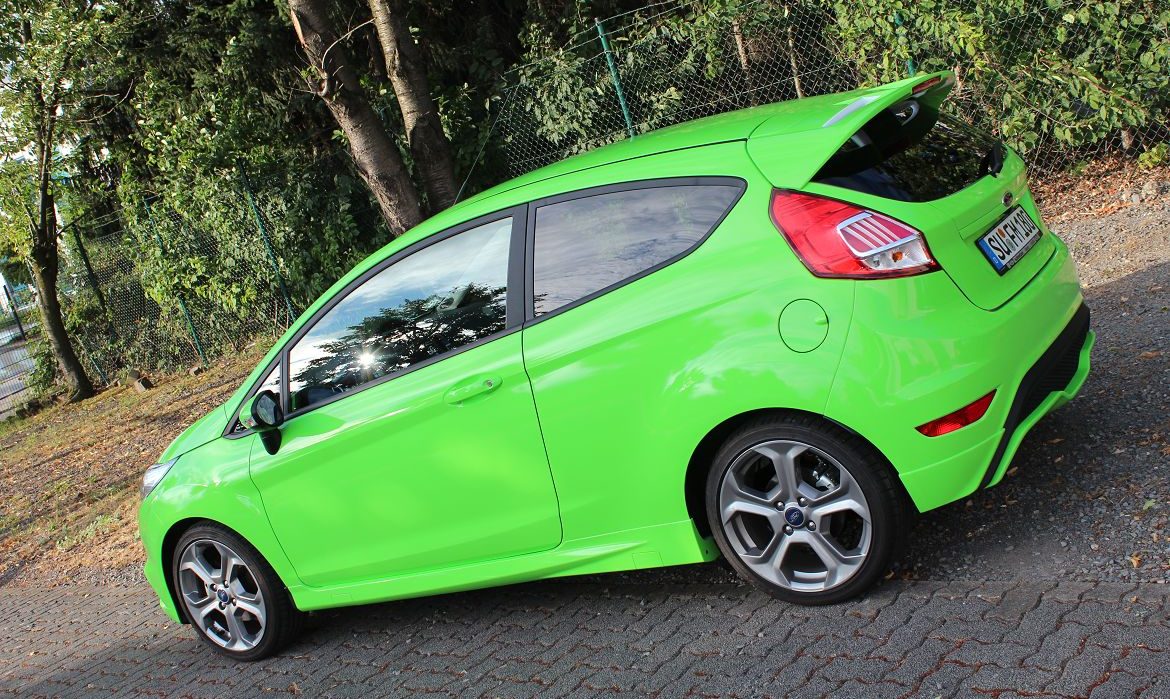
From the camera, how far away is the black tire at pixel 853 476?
327 centimetres

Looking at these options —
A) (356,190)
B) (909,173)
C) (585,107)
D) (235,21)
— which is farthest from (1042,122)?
(235,21)

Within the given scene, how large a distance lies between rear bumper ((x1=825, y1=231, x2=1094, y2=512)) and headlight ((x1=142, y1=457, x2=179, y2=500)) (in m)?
3.24

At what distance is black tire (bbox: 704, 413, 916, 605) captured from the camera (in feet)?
10.7

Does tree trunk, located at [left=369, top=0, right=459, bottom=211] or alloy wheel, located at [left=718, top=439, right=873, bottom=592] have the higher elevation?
tree trunk, located at [left=369, top=0, right=459, bottom=211]

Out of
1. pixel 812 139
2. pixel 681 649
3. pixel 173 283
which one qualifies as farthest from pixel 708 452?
pixel 173 283

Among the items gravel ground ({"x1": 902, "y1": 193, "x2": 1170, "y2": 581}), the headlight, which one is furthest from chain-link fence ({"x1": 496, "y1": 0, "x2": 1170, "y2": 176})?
the headlight

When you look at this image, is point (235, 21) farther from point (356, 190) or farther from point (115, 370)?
point (115, 370)

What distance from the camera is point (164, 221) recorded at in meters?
14.9

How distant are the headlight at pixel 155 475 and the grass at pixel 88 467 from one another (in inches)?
106

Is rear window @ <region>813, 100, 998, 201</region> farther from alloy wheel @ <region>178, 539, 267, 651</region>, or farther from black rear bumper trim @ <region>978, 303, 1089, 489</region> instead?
alloy wheel @ <region>178, 539, 267, 651</region>

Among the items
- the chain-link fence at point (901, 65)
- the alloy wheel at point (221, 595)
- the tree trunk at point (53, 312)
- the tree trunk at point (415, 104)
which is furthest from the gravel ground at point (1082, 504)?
the tree trunk at point (53, 312)

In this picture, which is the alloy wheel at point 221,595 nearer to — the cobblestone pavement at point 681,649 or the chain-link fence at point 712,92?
the cobblestone pavement at point 681,649

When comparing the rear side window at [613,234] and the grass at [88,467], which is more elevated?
the rear side window at [613,234]

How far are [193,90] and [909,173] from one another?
12.9 metres
